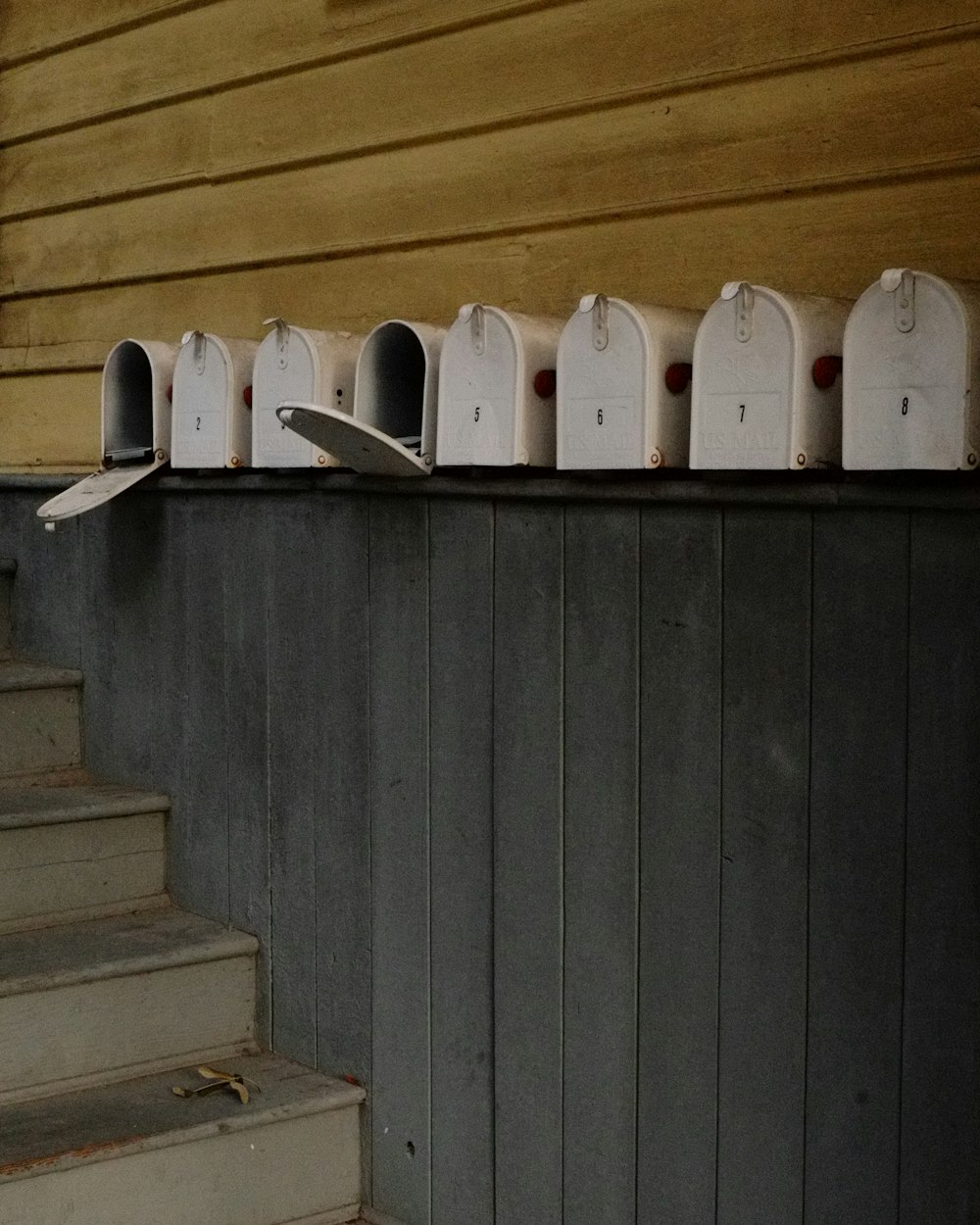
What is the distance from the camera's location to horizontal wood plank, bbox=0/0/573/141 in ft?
9.21

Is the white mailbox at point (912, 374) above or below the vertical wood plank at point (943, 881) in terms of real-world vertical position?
above

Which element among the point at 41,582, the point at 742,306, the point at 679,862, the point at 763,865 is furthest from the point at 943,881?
the point at 41,582

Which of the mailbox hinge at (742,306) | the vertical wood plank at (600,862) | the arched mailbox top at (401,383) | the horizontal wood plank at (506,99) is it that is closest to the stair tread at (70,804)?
the arched mailbox top at (401,383)

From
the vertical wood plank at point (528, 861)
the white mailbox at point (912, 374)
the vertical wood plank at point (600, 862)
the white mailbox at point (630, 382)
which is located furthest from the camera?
the vertical wood plank at point (528, 861)

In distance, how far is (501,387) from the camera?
2340 millimetres

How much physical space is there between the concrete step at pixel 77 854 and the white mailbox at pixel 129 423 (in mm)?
527

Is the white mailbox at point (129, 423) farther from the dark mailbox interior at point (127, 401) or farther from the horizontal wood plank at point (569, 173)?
the horizontal wood plank at point (569, 173)

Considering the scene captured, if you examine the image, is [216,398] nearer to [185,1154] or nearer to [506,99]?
[506,99]

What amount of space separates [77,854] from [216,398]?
34.6 inches

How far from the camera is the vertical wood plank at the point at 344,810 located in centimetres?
275

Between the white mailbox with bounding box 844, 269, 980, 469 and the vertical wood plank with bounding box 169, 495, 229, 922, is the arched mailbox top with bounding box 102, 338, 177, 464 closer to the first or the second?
the vertical wood plank with bounding box 169, 495, 229, 922

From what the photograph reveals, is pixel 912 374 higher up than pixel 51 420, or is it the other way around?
pixel 51 420

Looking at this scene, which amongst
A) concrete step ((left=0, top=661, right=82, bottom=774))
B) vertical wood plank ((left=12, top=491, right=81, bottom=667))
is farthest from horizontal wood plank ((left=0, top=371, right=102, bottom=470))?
concrete step ((left=0, top=661, right=82, bottom=774))

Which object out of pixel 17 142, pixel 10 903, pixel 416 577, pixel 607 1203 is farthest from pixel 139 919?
pixel 17 142
